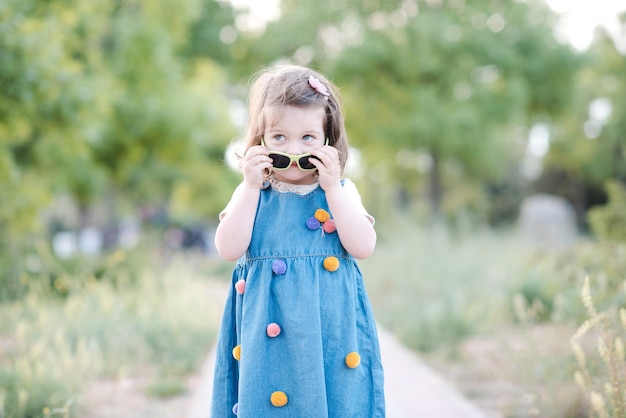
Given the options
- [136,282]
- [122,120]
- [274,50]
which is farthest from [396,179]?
[136,282]

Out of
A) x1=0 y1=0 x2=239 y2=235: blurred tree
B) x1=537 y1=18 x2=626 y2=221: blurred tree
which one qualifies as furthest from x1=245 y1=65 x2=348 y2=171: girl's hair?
x1=537 y1=18 x2=626 y2=221: blurred tree

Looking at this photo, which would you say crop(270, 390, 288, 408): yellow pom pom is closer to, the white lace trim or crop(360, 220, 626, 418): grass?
the white lace trim

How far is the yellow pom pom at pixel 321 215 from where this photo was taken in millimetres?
2188

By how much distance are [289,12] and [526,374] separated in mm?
14745

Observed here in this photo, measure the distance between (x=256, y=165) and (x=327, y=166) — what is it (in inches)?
9.6

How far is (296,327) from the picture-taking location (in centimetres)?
206

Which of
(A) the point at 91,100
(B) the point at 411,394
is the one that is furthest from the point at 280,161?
(A) the point at 91,100

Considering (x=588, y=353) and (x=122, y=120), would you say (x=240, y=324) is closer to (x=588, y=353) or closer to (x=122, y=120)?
(x=588, y=353)

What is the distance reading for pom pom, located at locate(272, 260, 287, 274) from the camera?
210cm

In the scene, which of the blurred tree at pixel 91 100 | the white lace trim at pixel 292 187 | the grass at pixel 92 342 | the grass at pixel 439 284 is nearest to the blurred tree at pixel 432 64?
the blurred tree at pixel 91 100

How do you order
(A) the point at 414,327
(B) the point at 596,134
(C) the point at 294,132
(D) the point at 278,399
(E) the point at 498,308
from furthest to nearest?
1. (B) the point at 596,134
2. (E) the point at 498,308
3. (A) the point at 414,327
4. (C) the point at 294,132
5. (D) the point at 278,399

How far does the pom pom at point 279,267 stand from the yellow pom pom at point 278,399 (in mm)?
402

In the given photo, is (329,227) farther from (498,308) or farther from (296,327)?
(498,308)

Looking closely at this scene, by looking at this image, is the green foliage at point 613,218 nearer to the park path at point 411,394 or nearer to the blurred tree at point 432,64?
the park path at point 411,394
